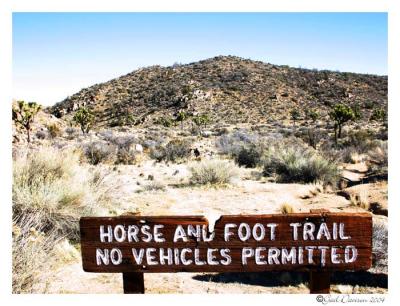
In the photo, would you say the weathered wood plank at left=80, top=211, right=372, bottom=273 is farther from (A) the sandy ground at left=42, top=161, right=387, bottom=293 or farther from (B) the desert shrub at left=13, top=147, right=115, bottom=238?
(B) the desert shrub at left=13, top=147, right=115, bottom=238

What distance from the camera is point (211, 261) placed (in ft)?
11.0

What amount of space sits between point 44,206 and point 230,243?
13.2 feet

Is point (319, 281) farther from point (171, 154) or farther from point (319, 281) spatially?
point (171, 154)

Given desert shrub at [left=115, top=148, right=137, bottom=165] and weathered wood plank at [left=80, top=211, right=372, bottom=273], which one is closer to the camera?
weathered wood plank at [left=80, top=211, right=372, bottom=273]

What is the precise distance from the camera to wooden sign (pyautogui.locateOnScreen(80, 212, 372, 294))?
10.8ft

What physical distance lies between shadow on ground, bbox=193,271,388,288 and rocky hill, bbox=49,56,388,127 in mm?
39110

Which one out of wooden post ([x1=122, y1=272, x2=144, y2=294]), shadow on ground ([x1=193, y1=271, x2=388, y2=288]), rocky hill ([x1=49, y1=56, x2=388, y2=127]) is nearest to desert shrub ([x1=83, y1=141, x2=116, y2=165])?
shadow on ground ([x1=193, y1=271, x2=388, y2=288])

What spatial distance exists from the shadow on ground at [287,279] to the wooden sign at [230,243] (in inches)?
92.1

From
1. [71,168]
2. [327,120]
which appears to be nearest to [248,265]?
[71,168]

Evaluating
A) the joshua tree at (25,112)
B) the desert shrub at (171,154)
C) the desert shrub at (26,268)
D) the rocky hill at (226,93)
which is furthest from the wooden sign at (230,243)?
the rocky hill at (226,93)

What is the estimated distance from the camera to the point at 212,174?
11492 mm

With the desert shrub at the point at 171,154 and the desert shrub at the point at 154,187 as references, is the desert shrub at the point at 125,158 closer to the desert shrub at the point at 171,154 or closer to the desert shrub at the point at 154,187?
the desert shrub at the point at 171,154

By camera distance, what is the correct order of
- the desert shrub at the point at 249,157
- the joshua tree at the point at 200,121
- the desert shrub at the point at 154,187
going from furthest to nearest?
the joshua tree at the point at 200,121
the desert shrub at the point at 249,157
the desert shrub at the point at 154,187

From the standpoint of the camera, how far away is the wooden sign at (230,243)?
3.30m
